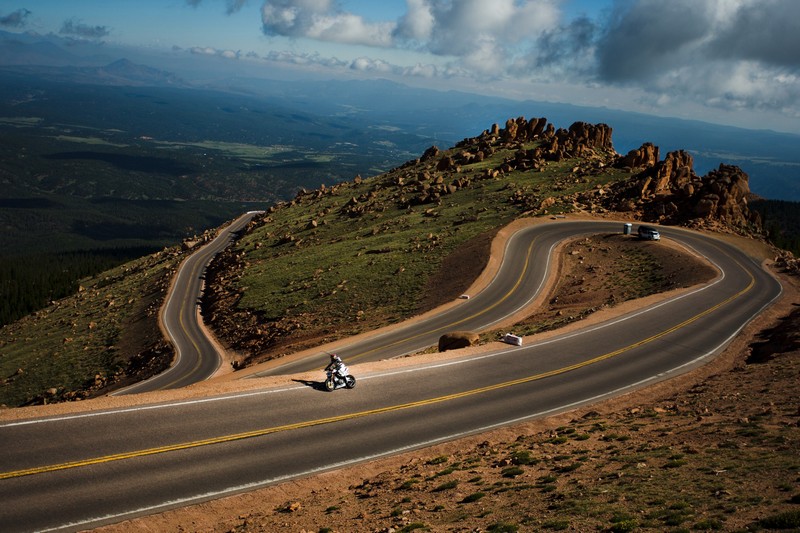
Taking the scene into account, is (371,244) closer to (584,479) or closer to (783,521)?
(584,479)

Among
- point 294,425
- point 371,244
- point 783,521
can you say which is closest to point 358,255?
point 371,244

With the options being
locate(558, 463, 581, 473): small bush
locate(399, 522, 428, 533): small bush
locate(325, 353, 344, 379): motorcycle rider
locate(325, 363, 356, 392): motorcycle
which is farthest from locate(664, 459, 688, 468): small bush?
locate(325, 353, 344, 379): motorcycle rider

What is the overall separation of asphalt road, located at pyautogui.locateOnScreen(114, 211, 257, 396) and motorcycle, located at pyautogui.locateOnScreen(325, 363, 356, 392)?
26783mm

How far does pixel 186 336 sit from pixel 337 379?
137 ft

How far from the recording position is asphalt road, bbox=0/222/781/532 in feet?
61.4

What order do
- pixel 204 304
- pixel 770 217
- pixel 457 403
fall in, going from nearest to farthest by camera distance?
1. pixel 457 403
2. pixel 204 304
3. pixel 770 217

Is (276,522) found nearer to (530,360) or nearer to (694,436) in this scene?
(694,436)

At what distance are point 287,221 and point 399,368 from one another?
8151cm

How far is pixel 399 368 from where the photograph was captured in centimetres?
3238

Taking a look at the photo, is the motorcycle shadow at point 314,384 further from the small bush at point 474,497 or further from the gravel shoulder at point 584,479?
the small bush at point 474,497

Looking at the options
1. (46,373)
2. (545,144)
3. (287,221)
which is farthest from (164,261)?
(545,144)

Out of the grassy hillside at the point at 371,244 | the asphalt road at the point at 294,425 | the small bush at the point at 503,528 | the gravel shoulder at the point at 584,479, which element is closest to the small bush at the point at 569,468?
the gravel shoulder at the point at 584,479

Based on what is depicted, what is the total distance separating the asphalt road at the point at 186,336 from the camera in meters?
52.1

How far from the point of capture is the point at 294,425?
80.9 feet
